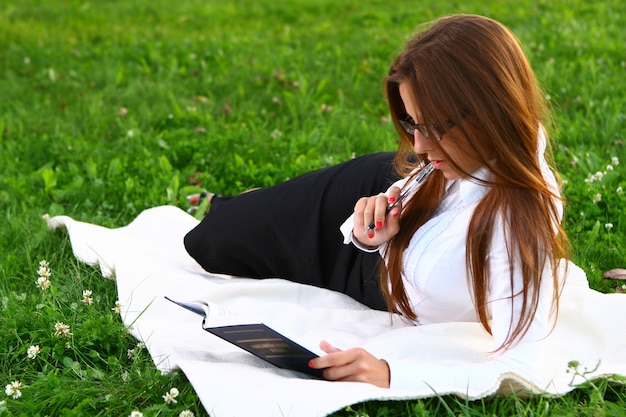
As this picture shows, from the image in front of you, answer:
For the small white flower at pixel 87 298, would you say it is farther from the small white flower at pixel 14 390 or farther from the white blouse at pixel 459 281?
the white blouse at pixel 459 281

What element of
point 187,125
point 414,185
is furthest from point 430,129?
point 187,125

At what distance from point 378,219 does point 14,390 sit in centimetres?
137

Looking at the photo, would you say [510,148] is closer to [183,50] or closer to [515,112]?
[515,112]

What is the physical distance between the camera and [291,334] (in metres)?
2.56

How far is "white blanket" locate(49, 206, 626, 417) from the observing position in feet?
8.29

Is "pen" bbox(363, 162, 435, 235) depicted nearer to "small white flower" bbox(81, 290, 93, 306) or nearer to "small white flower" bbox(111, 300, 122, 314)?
"small white flower" bbox(111, 300, 122, 314)

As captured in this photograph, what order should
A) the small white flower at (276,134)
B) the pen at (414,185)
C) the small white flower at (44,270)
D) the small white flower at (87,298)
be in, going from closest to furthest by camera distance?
the pen at (414,185) < the small white flower at (87,298) < the small white flower at (44,270) < the small white flower at (276,134)

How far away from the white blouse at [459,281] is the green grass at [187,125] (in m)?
0.16

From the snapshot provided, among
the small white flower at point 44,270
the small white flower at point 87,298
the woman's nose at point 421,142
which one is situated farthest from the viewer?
the small white flower at point 44,270

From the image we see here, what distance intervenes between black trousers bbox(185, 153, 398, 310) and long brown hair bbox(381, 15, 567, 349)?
84cm

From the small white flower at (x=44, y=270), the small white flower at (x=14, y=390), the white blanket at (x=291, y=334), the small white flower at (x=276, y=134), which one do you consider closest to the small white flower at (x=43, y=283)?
the small white flower at (x=44, y=270)

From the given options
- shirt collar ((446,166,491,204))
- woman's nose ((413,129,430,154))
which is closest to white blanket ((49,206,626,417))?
shirt collar ((446,166,491,204))

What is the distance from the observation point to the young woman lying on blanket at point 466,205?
2396 millimetres

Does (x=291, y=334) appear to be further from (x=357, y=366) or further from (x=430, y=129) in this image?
(x=430, y=129)
